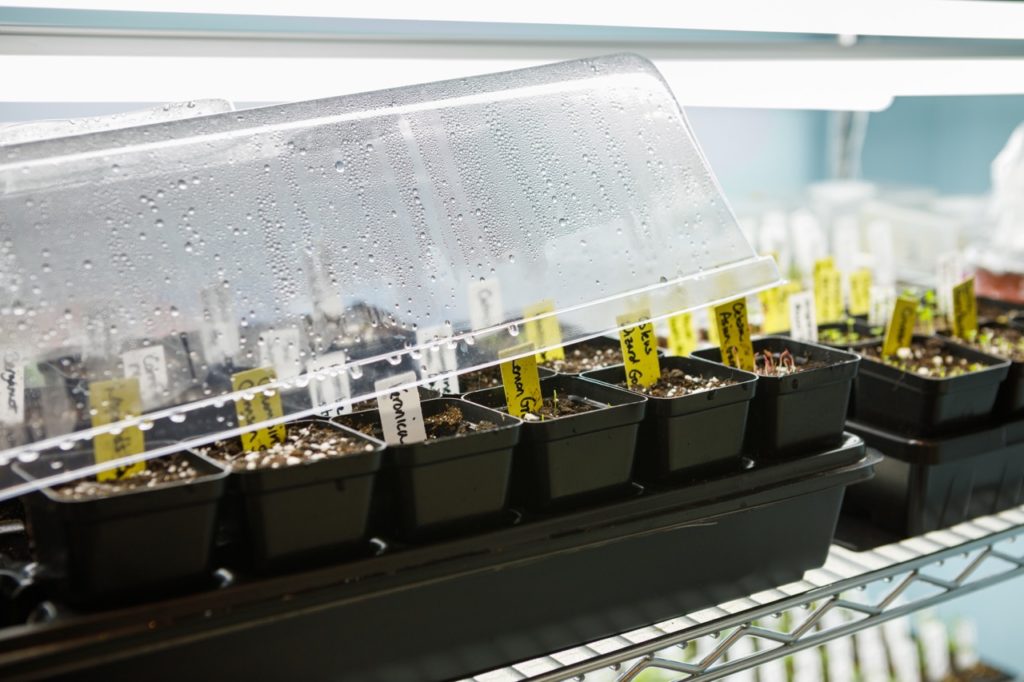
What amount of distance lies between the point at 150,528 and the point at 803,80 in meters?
1.30

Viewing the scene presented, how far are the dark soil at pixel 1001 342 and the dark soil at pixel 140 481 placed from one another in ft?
4.05

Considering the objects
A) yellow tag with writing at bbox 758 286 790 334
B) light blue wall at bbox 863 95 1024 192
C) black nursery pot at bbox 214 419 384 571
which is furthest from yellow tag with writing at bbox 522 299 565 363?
light blue wall at bbox 863 95 1024 192

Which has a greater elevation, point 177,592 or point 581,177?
point 581,177

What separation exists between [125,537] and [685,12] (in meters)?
0.95

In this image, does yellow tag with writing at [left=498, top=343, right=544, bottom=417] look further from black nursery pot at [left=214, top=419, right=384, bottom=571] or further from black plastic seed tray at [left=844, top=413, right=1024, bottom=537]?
black plastic seed tray at [left=844, top=413, right=1024, bottom=537]

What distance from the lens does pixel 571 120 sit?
3.90ft

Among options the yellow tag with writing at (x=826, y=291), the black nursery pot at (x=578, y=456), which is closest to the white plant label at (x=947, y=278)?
the yellow tag with writing at (x=826, y=291)

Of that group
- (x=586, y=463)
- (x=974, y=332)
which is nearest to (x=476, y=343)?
(x=586, y=463)

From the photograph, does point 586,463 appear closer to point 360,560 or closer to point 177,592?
point 360,560

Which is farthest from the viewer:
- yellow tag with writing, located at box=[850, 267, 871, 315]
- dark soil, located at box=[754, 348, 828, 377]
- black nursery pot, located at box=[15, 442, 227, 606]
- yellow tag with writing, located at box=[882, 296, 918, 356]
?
yellow tag with writing, located at box=[850, 267, 871, 315]

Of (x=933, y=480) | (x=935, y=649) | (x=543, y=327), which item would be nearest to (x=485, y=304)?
(x=543, y=327)

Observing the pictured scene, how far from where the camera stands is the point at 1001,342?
1635 mm

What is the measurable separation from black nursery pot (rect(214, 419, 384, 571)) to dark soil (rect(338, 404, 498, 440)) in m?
0.10

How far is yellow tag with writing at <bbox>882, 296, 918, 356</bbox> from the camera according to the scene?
1.51 meters
